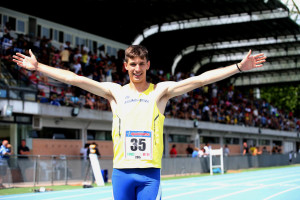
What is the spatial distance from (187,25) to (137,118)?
3372cm

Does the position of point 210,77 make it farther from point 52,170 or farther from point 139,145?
point 52,170

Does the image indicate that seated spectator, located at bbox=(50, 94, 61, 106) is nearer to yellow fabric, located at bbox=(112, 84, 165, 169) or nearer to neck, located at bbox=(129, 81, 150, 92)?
neck, located at bbox=(129, 81, 150, 92)

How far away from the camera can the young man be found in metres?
4.40

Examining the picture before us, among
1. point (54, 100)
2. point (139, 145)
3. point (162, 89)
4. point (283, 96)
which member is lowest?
point (139, 145)

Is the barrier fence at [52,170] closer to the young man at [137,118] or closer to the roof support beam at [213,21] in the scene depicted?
the young man at [137,118]

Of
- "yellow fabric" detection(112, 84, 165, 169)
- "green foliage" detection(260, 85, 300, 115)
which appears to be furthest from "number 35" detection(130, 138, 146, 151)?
"green foliage" detection(260, 85, 300, 115)

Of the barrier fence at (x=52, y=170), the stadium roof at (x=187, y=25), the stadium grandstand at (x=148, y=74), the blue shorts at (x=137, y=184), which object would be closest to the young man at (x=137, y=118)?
the blue shorts at (x=137, y=184)

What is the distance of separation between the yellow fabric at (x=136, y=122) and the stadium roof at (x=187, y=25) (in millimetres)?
24174

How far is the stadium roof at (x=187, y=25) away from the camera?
31.8 meters

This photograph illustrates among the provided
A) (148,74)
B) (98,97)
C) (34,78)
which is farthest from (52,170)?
(148,74)

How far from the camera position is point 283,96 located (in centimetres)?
6600

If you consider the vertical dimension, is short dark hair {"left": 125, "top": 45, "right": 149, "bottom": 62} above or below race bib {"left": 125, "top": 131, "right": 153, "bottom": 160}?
above

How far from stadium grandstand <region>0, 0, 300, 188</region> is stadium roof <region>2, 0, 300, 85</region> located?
3.3 inches

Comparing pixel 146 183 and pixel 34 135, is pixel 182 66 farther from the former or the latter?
pixel 146 183
